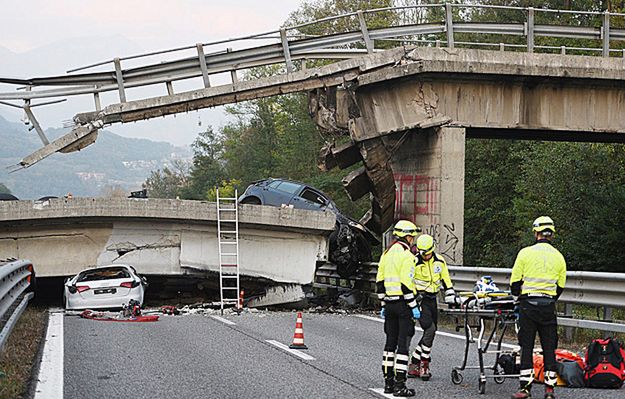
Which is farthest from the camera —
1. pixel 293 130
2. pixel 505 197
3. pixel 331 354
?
pixel 293 130

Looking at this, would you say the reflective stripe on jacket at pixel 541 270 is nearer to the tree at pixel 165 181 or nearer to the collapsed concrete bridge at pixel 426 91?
the collapsed concrete bridge at pixel 426 91

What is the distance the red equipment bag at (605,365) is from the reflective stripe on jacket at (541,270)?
3.87 feet

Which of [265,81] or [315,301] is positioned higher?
[265,81]

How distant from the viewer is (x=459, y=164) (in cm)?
2055

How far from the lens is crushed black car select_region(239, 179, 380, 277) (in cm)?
2375

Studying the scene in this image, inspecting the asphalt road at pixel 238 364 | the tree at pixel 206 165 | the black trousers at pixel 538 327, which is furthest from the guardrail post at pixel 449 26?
the tree at pixel 206 165

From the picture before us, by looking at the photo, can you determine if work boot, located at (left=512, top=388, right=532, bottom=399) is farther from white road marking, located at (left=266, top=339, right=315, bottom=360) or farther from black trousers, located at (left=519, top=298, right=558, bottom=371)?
white road marking, located at (left=266, top=339, right=315, bottom=360)

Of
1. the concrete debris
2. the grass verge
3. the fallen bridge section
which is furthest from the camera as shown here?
the concrete debris

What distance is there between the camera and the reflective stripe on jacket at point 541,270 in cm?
958

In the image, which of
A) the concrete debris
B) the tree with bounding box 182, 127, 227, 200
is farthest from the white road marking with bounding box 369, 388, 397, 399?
the tree with bounding box 182, 127, 227, 200

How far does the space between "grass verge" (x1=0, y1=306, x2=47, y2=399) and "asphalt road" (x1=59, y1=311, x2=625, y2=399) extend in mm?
441

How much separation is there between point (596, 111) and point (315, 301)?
858 centimetres

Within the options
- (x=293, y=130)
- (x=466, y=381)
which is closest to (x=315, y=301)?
(x=466, y=381)

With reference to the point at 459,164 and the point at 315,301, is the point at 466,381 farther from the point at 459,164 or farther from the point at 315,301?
the point at 315,301
